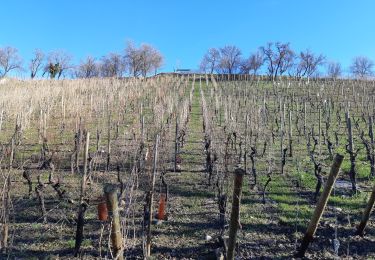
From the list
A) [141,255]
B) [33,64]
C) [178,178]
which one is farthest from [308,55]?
[141,255]

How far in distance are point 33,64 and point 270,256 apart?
53.2m

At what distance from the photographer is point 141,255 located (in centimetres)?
427

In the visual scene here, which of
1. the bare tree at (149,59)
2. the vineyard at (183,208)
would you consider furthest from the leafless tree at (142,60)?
the vineyard at (183,208)

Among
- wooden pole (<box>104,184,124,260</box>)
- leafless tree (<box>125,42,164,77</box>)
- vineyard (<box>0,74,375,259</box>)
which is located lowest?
vineyard (<box>0,74,375,259</box>)

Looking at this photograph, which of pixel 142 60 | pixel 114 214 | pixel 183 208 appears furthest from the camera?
pixel 142 60

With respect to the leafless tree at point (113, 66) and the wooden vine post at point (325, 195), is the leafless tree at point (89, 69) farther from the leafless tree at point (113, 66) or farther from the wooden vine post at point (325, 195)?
the wooden vine post at point (325, 195)

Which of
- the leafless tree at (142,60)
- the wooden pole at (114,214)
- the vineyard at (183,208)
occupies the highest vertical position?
the leafless tree at (142,60)

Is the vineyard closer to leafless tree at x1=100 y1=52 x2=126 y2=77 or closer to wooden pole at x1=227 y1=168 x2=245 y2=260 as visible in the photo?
wooden pole at x1=227 y1=168 x2=245 y2=260

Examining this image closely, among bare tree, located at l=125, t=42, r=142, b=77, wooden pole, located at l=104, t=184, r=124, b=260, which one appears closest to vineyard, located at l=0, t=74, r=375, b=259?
wooden pole, located at l=104, t=184, r=124, b=260

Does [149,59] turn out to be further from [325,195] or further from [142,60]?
[325,195]

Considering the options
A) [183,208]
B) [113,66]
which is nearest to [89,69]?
[113,66]

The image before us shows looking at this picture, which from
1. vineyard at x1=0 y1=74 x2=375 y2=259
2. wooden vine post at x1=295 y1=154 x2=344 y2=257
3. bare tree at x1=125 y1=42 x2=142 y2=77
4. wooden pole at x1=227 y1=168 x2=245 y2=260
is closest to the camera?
wooden pole at x1=227 y1=168 x2=245 y2=260

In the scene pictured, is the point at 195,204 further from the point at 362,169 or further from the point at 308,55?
the point at 308,55

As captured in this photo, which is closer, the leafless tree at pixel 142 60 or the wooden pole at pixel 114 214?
the wooden pole at pixel 114 214
